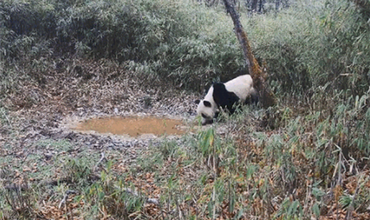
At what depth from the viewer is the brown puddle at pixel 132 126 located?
582cm

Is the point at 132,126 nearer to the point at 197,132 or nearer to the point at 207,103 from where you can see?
the point at 207,103

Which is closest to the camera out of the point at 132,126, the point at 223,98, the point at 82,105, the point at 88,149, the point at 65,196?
the point at 65,196

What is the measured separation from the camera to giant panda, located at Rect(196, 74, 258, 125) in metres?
6.24

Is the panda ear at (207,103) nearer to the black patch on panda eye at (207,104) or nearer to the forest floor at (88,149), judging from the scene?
the black patch on panda eye at (207,104)

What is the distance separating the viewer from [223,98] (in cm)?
636

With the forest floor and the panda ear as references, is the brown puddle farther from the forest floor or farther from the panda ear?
the panda ear

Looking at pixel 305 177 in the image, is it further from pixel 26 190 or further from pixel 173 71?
pixel 173 71

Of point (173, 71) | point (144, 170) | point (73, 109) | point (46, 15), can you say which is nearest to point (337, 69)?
point (144, 170)

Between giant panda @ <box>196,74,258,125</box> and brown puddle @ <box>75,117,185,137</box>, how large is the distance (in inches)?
17.3

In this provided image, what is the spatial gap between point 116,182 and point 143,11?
18.3 ft

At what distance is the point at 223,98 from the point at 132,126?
151 centimetres

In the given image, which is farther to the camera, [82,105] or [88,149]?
[82,105]

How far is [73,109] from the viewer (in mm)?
6922

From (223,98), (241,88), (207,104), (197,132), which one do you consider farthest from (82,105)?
(197,132)
